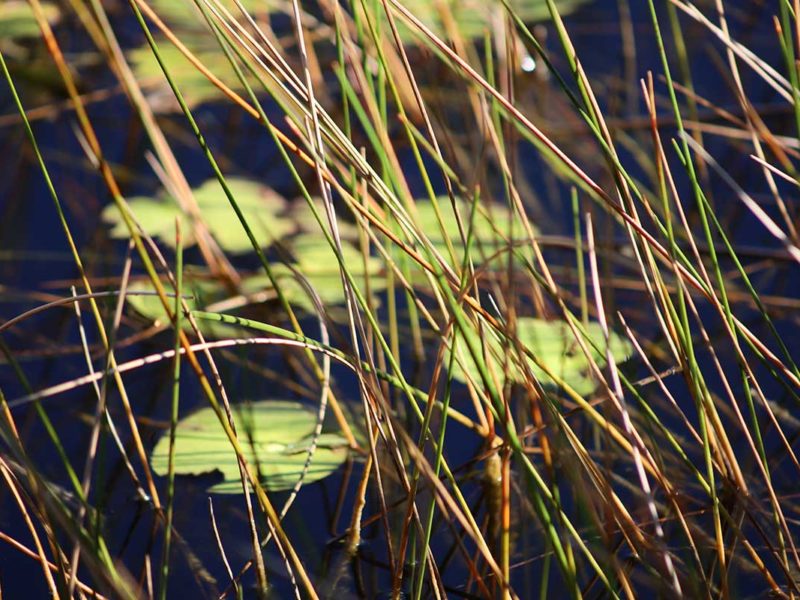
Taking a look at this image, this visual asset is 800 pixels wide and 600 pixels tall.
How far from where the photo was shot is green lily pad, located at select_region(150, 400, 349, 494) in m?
0.94

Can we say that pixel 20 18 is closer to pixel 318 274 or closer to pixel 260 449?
pixel 318 274

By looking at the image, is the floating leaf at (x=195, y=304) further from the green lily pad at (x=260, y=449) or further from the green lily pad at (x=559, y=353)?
the green lily pad at (x=559, y=353)

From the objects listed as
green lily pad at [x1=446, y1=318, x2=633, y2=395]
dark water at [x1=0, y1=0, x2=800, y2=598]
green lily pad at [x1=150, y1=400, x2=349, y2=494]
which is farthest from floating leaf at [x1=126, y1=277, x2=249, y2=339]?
green lily pad at [x1=446, y1=318, x2=633, y2=395]

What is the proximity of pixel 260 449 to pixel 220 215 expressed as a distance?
53cm

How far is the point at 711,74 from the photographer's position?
62.8 inches

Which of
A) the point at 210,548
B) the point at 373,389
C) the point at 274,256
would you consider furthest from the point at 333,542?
the point at 274,256

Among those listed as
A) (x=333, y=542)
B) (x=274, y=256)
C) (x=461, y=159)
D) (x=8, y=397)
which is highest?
(x=461, y=159)

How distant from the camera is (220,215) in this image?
4.58ft

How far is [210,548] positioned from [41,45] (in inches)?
51.0

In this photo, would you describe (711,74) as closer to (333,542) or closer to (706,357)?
(706,357)

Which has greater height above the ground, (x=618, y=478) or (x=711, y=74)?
(x=711, y=74)

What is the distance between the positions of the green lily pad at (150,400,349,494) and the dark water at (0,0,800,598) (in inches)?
0.7

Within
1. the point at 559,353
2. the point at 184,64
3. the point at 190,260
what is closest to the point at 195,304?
the point at 190,260

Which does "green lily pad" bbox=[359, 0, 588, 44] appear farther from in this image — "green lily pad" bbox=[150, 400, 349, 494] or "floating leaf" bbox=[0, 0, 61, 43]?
"green lily pad" bbox=[150, 400, 349, 494]
